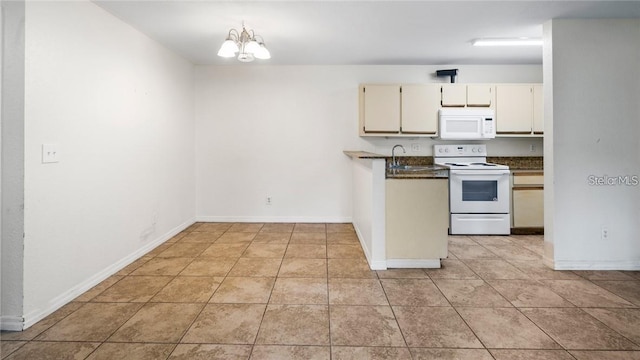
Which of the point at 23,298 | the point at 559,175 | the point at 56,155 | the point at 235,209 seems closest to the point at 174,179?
the point at 235,209

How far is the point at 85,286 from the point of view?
→ 2.57 metres

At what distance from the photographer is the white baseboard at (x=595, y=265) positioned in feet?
9.96

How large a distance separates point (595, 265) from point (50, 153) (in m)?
4.71

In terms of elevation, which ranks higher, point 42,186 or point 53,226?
point 42,186

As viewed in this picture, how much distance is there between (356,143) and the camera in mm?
4906

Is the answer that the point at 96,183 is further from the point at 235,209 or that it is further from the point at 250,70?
the point at 250,70

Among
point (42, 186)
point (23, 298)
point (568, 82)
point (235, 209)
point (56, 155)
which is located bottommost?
point (23, 298)

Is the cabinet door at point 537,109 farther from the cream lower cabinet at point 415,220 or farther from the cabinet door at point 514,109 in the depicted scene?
the cream lower cabinet at point 415,220

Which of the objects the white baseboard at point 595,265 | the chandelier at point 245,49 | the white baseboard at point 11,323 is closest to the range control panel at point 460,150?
the white baseboard at point 595,265

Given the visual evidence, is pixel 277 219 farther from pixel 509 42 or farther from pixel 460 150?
pixel 509 42

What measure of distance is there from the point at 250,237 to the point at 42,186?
2.29 metres

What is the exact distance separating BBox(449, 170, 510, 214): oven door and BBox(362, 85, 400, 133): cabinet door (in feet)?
3.58

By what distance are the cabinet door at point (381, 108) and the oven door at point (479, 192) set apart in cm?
109

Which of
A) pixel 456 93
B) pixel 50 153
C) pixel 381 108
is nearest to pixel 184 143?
pixel 50 153
